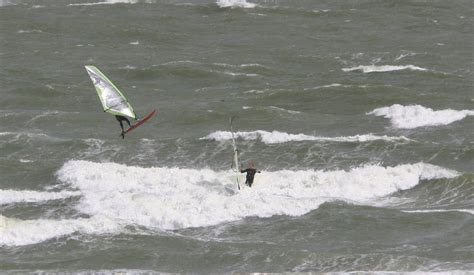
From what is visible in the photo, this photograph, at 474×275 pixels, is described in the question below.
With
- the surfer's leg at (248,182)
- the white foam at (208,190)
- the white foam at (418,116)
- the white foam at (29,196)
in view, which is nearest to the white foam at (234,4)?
the white foam at (418,116)

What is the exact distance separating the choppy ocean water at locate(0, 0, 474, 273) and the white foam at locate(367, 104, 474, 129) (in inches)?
2.7

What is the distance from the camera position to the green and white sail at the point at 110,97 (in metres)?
20.0

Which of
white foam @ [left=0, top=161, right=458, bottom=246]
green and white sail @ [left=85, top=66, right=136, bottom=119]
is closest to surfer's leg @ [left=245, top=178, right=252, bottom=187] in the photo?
white foam @ [left=0, top=161, right=458, bottom=246]

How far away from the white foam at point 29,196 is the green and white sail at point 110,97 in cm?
262

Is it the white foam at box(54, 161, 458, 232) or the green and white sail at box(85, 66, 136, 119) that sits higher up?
the green and white sail at box(85, 66, 136, 119)

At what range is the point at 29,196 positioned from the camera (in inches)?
864

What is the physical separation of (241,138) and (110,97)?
6.51 m

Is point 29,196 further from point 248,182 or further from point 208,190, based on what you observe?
point 248,182

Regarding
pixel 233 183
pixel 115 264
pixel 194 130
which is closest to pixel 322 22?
pixel 194 130

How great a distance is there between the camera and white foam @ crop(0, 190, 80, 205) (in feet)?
71.2

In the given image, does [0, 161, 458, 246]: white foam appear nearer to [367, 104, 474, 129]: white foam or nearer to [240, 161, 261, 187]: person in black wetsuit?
[240, 161, 261, 187]: person in black wetsuit

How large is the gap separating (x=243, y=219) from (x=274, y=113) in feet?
30.3

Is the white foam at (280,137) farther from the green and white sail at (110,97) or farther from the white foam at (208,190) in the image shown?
the green and white sail at (110,97)

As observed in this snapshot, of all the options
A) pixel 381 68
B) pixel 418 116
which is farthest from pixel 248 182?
pixel 381 68
